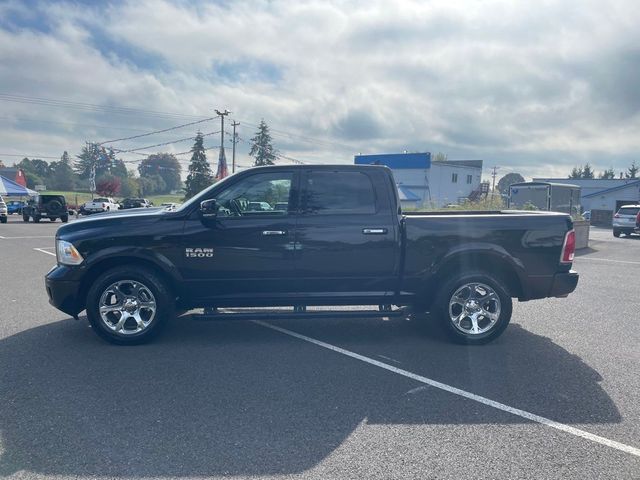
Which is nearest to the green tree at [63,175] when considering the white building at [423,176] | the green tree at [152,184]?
the green tree at [152,184]

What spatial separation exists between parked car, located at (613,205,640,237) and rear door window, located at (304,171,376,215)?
23.7 metres

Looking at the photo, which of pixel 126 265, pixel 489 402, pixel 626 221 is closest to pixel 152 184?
pixel 626 221

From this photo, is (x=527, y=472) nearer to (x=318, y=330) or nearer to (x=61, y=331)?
(x=318, y=330)

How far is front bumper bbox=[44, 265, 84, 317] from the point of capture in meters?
5.23

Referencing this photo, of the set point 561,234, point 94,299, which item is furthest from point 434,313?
point 94,299

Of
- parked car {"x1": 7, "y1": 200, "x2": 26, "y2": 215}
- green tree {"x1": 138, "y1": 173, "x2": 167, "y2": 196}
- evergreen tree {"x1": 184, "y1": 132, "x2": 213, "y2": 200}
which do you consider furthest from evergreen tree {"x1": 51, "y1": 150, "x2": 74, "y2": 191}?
parked car {"x1": 7, "y1": 200, "x2": 26, "y2": 215}

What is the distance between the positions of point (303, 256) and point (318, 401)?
1800mm

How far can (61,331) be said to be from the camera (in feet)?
19.0

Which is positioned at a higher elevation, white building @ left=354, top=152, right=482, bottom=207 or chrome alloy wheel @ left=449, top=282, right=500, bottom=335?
white building @ left=354, top=152, right=482, bottom=207

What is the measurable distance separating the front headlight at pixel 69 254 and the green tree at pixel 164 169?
121505 mm

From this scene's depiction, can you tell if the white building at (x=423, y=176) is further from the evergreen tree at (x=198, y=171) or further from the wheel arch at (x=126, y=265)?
the wheel arch at (x=126, y=265)

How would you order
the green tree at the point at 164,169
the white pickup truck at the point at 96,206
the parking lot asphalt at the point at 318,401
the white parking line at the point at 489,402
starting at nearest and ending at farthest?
the parking lot asphalt at the point at 318,401 < the white parking line at the point at 489,402 < the white pickup truck at the point at 96,206 < the green tree at the point at 164,169

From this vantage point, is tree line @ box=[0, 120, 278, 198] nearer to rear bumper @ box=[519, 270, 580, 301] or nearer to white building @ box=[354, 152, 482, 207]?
white building @ box=[354, 152, 482, 207]

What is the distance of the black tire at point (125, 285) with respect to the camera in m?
5.21
